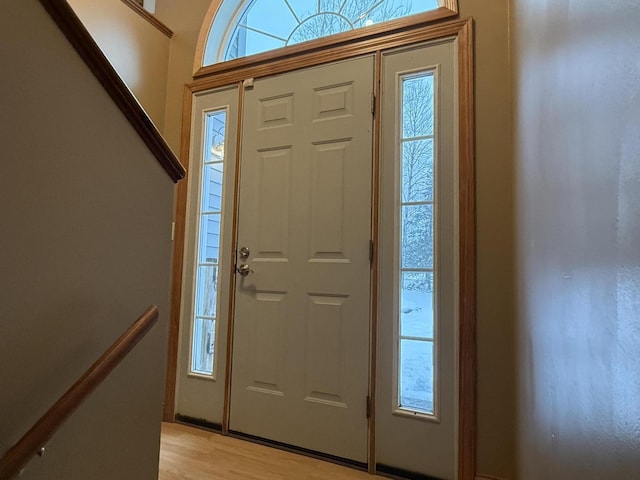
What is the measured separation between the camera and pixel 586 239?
578mm

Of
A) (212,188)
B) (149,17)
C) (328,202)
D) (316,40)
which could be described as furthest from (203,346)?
A: (149,17)

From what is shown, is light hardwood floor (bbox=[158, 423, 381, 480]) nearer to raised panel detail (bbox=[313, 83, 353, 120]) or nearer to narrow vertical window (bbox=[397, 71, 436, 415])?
narrow vertical window (bbox=[397, 71, 436, 415])

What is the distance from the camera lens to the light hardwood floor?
1.83 meters

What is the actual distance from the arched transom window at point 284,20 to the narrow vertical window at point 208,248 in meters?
0.47

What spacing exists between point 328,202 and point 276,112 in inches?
25.7

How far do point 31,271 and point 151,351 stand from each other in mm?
456

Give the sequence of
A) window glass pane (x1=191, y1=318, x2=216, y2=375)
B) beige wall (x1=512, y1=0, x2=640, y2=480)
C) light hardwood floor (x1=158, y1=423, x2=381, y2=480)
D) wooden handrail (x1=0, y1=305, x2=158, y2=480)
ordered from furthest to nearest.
→ window glass pane (x1=191, y1=318, x2=216, y2=375) → light hardwood floor (x1=158, y1=423, x2=381, y2=480) → wooden handrail (x1=0, y1=305, x2=158, y2=480) → beige wall (x1=512, y1=0, x2=640, y2=480)

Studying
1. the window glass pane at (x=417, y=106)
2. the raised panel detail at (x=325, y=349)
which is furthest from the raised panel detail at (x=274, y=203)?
the window glass pane at (x=417, y=106)

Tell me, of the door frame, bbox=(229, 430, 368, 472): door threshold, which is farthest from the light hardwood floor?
the door frame

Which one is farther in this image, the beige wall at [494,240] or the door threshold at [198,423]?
the door threshold at [198,423]

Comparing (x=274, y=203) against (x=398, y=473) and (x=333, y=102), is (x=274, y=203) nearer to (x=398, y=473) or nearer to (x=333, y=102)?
(x=333, y=102)

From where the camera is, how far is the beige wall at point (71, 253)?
84 centimetres

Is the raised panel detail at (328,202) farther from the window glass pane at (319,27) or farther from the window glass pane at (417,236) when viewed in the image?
the window glass pane at (319,27)

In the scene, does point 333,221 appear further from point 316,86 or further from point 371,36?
point 371,36
